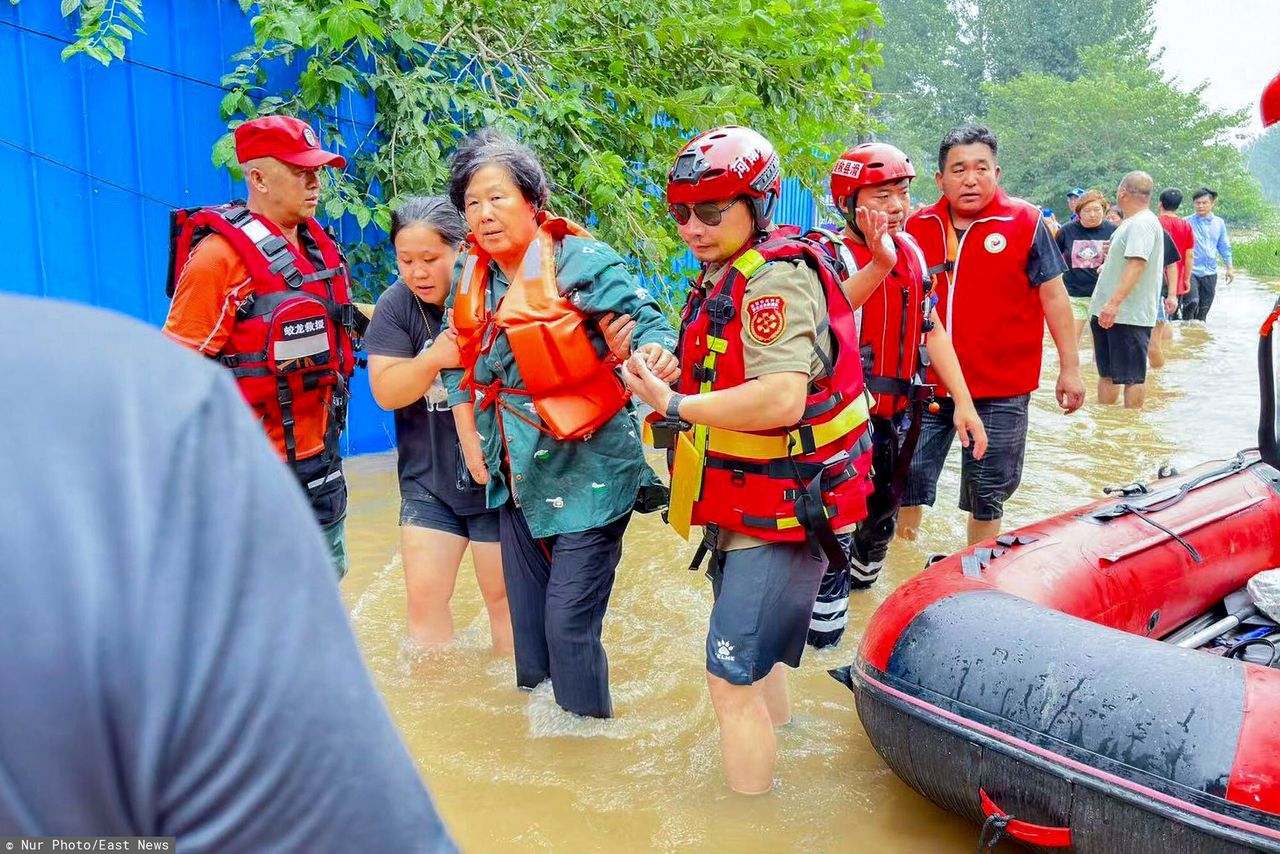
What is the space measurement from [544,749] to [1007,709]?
149 centimetres

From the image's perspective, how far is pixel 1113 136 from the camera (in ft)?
109

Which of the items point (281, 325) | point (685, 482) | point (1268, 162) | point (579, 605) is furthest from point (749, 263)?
point (1268, 162)

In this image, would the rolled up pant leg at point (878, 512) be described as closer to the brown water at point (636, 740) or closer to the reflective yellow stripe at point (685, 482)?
the brown water at point (636, 740)

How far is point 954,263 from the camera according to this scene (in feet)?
15.7

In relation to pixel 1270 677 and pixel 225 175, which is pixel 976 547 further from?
pixel 225 175

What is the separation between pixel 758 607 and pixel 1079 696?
2.71ft

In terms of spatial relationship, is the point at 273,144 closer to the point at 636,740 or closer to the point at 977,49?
the point at 636,740

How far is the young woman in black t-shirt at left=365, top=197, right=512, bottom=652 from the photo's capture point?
12.0 ft

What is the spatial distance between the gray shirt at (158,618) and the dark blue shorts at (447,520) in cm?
336

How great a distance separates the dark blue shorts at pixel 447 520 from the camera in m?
3.94

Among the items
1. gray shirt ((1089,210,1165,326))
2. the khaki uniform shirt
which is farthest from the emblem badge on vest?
gray shirt ((1089,210,1165,326))

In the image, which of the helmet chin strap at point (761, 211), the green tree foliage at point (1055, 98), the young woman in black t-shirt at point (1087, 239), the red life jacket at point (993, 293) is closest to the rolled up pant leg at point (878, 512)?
the red life jacket at point (993, 293)

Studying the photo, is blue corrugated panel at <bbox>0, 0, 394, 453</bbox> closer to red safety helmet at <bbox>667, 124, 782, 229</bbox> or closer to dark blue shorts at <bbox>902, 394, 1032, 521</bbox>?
red safety helmet at <bbox>667, 124, 782, 229</bbox>

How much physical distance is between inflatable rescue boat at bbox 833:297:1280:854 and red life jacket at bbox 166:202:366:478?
188 cm
